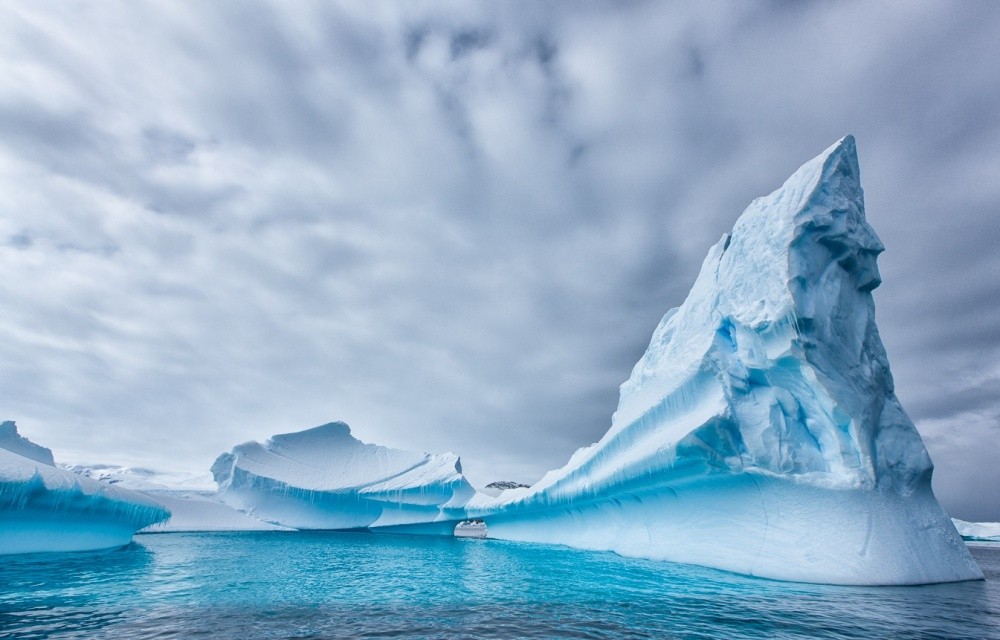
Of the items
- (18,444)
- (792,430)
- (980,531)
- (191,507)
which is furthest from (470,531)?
(980,531)

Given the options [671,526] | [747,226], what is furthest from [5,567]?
[747,226]

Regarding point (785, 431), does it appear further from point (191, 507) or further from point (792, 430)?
point (191, 507)

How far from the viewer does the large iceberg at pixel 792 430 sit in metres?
8.12

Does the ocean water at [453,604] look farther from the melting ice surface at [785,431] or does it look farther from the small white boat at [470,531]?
the small white boat at [470,531]

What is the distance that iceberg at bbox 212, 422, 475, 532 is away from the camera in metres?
23.1

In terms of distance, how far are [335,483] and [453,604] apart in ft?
65.5

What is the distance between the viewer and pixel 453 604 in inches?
243

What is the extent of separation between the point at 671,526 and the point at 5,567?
42.0 feet

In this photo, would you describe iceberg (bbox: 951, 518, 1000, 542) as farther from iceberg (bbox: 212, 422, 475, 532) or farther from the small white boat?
iceberg (bbox: 212, 422, 475, 532)

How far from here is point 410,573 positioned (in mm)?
9555

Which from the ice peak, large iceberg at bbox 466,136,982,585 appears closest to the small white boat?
the ice peak

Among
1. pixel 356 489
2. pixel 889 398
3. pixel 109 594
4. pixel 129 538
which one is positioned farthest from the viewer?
pixel 356 489

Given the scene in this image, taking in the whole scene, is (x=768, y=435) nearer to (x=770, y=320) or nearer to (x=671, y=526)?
(x=770, y=320)

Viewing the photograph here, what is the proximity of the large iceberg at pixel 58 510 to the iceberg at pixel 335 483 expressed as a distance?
9254 millimetres
